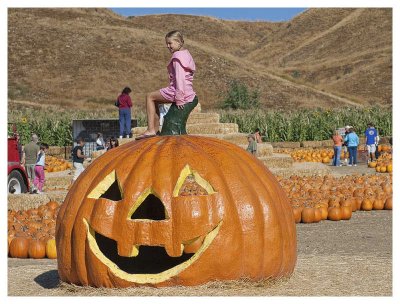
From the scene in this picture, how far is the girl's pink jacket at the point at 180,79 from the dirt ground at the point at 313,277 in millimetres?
1804

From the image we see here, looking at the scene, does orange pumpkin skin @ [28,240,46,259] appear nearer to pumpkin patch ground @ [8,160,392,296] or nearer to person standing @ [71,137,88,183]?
pumpkin patch ground @ [8,160,392,296]

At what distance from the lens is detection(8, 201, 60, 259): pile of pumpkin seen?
35.9 feet

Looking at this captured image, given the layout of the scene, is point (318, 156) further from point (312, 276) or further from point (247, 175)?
point (247, 175)

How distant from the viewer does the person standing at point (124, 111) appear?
22.0 m

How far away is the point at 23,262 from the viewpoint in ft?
34.7

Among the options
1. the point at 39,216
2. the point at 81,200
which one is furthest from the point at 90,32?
the point at 81,200

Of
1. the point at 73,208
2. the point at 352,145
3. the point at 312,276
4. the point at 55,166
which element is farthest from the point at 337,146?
the point at 73,208

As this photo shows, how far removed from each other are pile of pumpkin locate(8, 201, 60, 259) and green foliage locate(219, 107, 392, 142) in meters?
23.2

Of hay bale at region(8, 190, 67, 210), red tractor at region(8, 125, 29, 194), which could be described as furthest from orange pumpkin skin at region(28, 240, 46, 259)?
red tractor at region(8, 125, 29, 194)

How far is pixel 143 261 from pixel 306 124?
93.9 feet

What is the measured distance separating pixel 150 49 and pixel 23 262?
6973 cm

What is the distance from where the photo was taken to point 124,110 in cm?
2209

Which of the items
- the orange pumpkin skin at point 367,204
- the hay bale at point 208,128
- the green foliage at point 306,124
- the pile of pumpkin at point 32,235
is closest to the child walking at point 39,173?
the pile of pumpkin at point 32,235

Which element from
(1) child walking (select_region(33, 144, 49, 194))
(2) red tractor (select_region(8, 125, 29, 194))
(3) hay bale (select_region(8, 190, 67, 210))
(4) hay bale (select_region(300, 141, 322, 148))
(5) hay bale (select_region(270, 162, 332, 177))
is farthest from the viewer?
(4) hay bale (select_region(300, 141, 322, 148))
